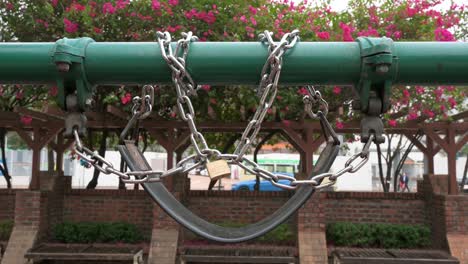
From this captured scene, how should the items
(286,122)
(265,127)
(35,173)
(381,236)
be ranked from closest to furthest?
(286,122), (265,127), (381,236), (35,173)

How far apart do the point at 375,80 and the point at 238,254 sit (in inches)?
253

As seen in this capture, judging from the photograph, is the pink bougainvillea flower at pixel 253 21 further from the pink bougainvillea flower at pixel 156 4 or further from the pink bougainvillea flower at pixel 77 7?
the pink bougainvillea flower at pixel 77 7

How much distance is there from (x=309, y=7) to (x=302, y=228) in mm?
4635

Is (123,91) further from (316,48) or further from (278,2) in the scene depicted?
(316,48)

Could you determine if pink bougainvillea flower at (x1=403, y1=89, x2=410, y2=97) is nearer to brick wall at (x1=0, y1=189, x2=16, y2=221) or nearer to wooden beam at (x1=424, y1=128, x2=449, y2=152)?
wooden beam at (x1=424, y1=128, x2=449, y2=152)

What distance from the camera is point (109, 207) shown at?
353 inches

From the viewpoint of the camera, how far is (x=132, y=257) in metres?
7.32

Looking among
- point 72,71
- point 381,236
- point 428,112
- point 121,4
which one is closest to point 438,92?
point 428,112

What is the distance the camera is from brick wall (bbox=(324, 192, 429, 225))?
8.71m

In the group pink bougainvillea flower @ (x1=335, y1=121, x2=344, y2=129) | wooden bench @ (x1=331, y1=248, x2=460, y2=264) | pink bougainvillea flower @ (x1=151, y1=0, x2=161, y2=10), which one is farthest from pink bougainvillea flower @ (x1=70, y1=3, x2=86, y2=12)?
wooden bench @ (x1=331, y1=248, x2=460, y2=264)

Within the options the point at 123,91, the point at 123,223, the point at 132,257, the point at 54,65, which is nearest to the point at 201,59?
the point at 54,65

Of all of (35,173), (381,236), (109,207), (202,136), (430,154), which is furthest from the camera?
(430,154)

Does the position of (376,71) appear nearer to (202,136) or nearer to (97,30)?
(202,136)

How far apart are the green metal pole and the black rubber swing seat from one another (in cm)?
31
